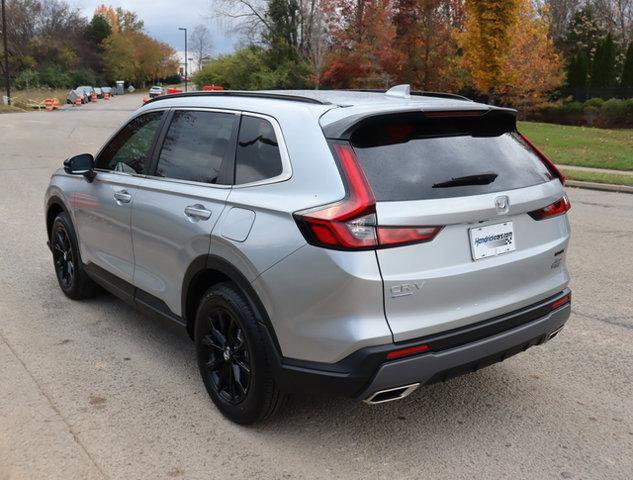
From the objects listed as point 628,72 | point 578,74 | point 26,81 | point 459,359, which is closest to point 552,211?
point 459,359

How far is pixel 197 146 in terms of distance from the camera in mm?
3715

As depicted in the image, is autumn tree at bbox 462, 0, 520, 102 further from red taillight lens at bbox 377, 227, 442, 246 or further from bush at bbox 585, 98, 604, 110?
red taillight lens at bbox 377, 227, 442, 246

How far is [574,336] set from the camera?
4547mm

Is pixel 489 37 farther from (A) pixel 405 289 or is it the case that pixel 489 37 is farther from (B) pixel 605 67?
(A) pixel 405 289

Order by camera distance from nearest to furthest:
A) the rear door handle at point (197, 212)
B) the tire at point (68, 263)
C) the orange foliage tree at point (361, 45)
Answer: the rear door handle at point (197, 212) < the tire at point (68, 263) < the orange foliage tree at point (361, 45)

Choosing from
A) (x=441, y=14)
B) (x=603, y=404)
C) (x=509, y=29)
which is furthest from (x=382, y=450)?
(x=441, y=14)

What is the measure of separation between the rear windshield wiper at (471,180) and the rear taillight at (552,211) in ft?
1.00

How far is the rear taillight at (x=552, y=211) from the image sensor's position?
3236 millimetres

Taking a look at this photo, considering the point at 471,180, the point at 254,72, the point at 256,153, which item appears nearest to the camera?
the point at 471,180

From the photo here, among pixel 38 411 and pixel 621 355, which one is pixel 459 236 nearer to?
pixel 621 355

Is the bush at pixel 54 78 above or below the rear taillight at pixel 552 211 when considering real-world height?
above

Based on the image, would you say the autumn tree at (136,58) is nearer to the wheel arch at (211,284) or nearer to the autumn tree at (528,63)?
the autumn tree at (528,63)

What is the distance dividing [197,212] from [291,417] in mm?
1252

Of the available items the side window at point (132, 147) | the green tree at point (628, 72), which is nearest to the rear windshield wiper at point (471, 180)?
the side window at point (132, 147)
